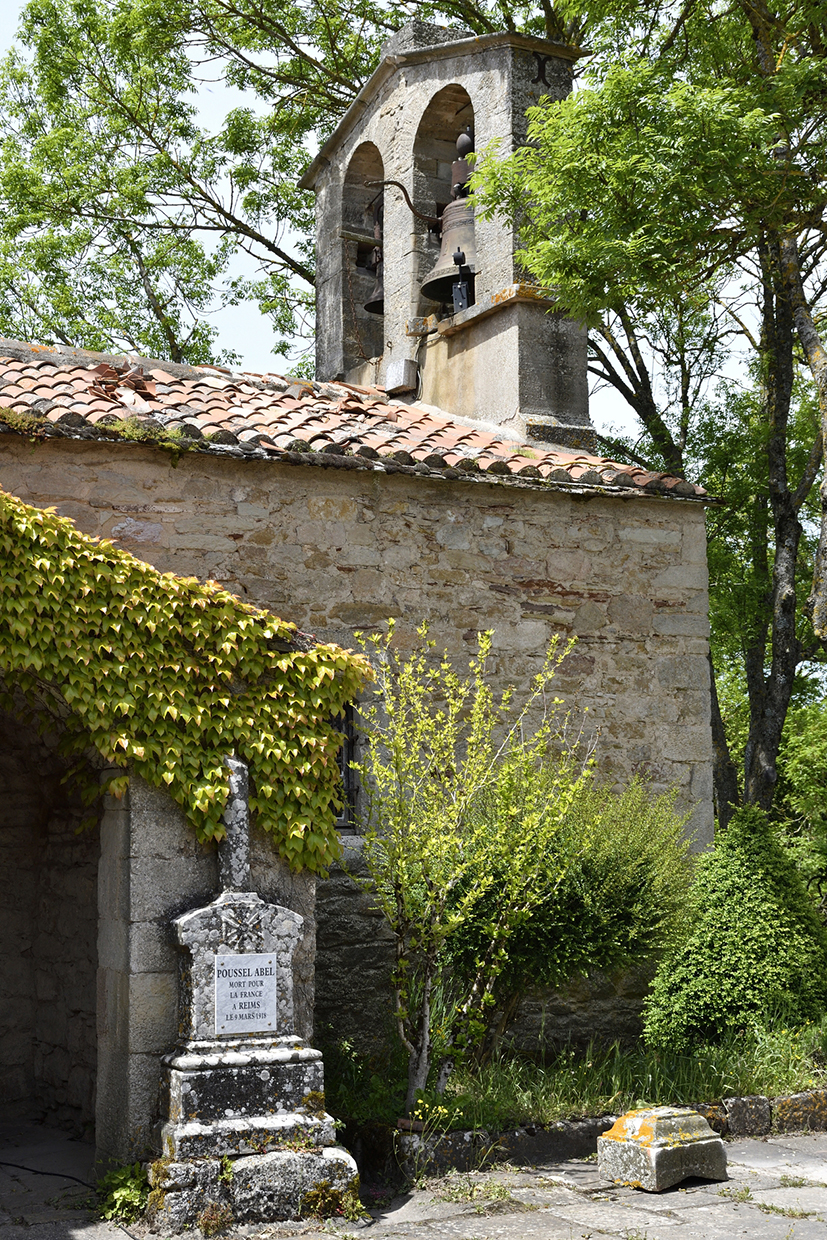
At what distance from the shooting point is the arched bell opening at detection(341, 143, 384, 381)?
11.1 metres

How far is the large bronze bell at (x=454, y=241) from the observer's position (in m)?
9.85

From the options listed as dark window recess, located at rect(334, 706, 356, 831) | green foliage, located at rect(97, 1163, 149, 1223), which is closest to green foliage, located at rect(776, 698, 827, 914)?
dark window recess, located at rect(334, 706, 356, 831)

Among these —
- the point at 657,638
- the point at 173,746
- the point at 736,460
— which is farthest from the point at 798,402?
the point at 173,746

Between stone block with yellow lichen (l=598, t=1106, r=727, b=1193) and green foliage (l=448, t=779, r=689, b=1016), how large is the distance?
918 millimetres

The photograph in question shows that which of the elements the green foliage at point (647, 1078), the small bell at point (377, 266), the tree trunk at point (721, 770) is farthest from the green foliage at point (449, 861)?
the tree trunk at point (721, 770)

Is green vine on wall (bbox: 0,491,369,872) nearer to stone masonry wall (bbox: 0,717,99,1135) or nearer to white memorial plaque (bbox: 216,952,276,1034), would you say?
white memorial plaque (bbox: 216,952,276,1034)

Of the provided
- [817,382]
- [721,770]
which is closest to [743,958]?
[817,382]

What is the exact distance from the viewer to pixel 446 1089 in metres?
5.97

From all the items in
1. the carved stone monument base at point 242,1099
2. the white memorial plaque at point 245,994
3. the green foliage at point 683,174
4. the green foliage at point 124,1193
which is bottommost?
the green foliage at point 124,1193

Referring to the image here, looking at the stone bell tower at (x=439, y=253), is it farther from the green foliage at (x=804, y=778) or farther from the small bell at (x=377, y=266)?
the green foliage at (x=804, y=778)

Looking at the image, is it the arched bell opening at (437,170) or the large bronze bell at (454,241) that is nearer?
the large bronze bell at (454,241)

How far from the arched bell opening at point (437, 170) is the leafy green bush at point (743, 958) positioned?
566 centimetres

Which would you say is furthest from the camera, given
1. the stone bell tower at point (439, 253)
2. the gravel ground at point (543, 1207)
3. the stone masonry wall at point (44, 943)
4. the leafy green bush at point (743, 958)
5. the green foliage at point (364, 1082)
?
the stone bell tower at point (439, 253)

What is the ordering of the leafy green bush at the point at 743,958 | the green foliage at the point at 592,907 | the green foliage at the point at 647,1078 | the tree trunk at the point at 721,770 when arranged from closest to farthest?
the green foliage at the point at 647,1078 < the green foliage at the point at 592,907 < the leafy green bush at the point at 743,958 < the tree trunk at the point at 721,770
